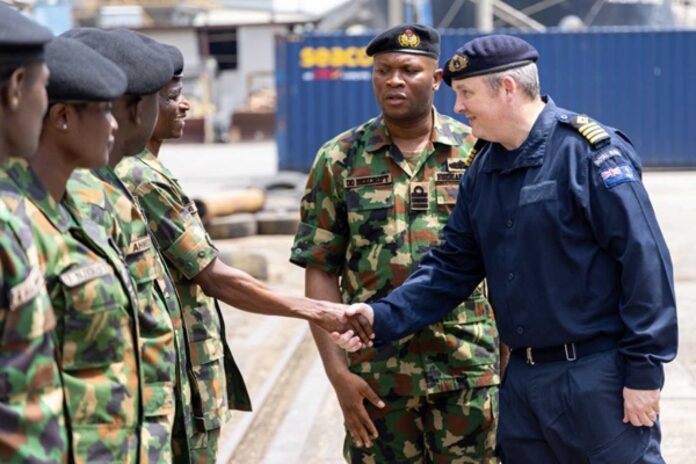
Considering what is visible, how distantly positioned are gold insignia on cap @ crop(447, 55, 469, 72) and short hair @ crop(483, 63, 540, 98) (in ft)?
0.29

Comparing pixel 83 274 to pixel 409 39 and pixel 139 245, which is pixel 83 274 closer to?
pixel 139 245

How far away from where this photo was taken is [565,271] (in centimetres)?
389

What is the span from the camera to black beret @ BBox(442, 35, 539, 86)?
3986 millimetres

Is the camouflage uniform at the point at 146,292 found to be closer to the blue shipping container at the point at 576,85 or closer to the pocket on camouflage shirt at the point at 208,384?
the pocket on camouflage shirt at the point at 208,384

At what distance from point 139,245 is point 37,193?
690 mm

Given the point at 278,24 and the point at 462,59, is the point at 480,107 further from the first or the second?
the point at 278,24

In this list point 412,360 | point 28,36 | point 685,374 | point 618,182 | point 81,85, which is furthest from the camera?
point 685,374

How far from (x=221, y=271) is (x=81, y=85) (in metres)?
1.45

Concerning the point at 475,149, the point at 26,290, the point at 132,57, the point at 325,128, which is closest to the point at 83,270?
the point at 26,290

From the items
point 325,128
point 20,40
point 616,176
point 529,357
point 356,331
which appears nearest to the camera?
→ point 20,40

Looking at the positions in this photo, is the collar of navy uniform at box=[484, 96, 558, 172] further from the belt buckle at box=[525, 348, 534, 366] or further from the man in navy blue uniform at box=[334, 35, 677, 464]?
the belt buckle at box=[525, 348, 534, 366]

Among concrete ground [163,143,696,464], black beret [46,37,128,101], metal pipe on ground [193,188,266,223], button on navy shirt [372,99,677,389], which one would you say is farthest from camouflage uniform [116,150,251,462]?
→ metal pipe on ground [193,188,266,223]

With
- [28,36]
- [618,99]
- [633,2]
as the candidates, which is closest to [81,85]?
[28,36]

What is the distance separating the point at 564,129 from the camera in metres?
3.99
